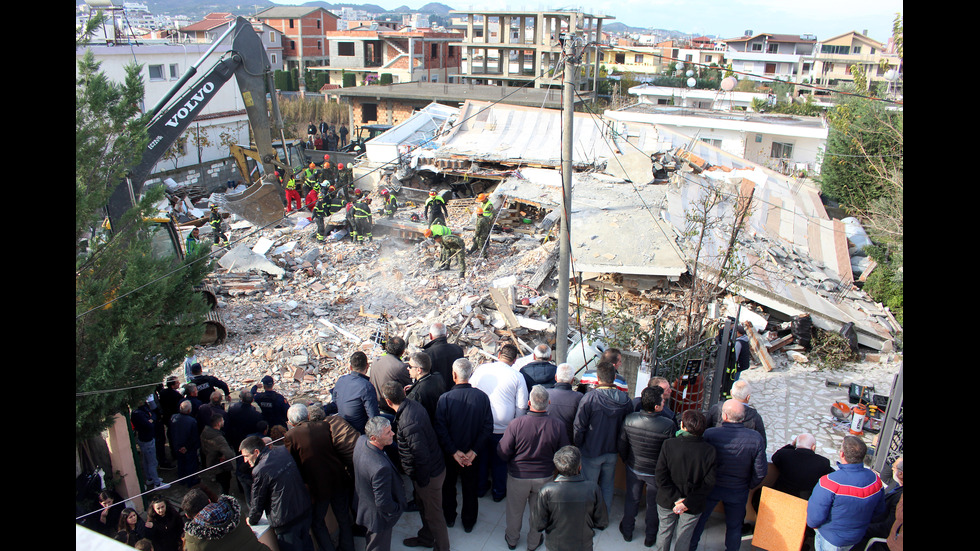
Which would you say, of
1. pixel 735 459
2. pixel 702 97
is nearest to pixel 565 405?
pixel 735 459

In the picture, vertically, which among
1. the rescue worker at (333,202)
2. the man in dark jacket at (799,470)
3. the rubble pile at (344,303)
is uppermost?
the rescue worker at (333,202)

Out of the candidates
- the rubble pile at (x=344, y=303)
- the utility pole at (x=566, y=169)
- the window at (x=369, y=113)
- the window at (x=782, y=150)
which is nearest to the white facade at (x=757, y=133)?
the window at (x=782, y=150)

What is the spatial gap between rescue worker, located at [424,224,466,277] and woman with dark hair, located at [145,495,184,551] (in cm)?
856

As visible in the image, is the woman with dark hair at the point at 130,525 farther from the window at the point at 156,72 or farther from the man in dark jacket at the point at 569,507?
the window at the point at 156,72

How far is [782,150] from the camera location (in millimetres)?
27156

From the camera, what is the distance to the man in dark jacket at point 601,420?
15.3ft

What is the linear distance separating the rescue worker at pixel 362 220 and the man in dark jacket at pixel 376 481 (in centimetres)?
1071

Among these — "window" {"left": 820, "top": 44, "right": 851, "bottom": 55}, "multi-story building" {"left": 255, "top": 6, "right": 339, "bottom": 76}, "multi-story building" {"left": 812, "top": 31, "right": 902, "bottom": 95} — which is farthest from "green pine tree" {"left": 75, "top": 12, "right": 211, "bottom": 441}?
"window" {"left": 820, "top": 44, "right": 851, "bottom": 55}

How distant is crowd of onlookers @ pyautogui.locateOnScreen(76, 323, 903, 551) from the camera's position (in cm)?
402

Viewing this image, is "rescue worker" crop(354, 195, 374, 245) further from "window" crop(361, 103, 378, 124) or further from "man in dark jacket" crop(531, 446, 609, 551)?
"window" crop(361, 103, 378, 124)

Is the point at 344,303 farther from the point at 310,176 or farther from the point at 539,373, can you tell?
the point at 539,373

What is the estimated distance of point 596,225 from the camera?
Answer: 12570mm
